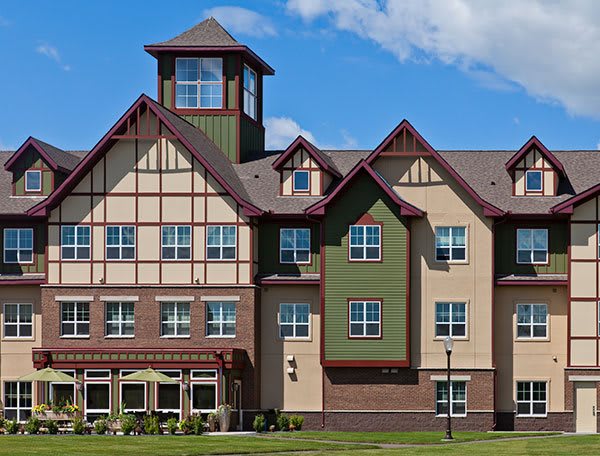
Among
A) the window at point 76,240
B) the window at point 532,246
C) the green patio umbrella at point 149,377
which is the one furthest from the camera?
the window at point 532,246

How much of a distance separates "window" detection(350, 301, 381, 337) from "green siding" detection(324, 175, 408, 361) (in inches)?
10.3

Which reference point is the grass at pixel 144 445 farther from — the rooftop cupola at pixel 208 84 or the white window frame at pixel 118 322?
the rooftop cupola at pixel 208 84

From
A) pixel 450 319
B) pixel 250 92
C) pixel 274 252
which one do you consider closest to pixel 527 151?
pixel 450 319

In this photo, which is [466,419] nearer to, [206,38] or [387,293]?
[387,293]

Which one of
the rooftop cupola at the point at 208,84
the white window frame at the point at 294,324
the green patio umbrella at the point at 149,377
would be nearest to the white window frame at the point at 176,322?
the green patio umbrella at the point at 149,377

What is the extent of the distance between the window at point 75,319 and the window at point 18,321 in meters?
2.34

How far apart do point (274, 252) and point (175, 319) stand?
5376 millimetres

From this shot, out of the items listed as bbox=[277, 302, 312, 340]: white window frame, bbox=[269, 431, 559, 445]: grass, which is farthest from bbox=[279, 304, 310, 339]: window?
bbox=[269, 431, 559, 445]: grass

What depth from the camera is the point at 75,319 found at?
65.1 meters

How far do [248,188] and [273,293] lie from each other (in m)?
5.28

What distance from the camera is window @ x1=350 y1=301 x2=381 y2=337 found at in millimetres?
64375

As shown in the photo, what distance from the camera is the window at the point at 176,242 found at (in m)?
64.9

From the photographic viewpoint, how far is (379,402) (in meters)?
64.3

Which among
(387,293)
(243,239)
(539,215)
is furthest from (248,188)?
(539,215)
